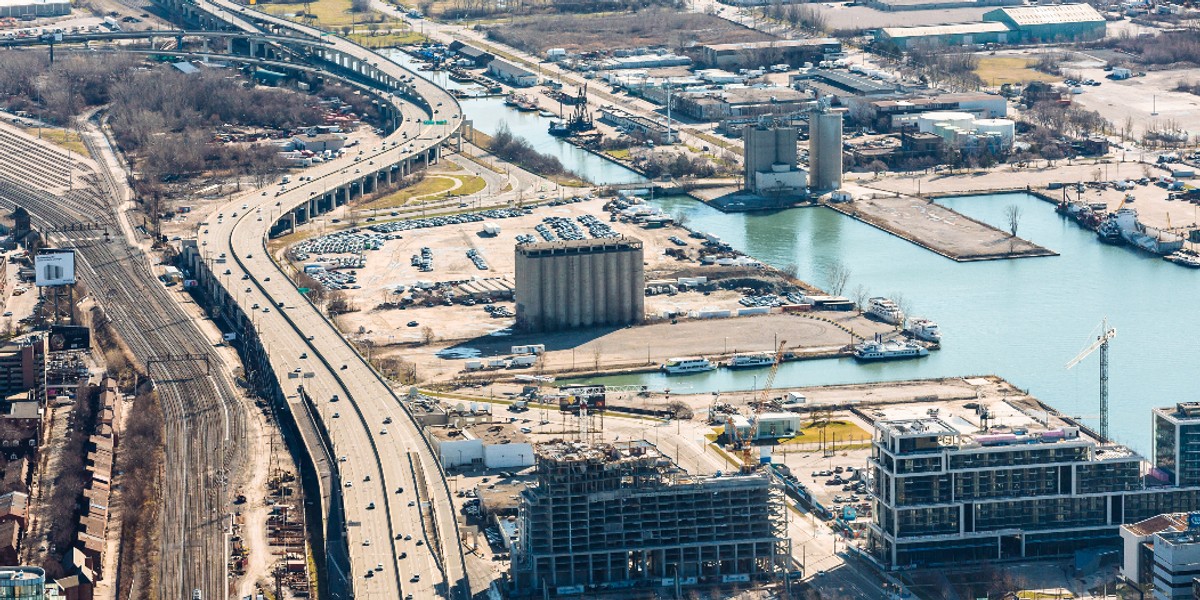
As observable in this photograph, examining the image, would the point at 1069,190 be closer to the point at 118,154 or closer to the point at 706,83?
the point at 706,83

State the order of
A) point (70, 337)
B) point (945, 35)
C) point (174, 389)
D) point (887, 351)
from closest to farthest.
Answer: point (174, 389) → point (887, 351) → point (70, 337) → point (945, 35)

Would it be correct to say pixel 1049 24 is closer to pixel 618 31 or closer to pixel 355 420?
pixel 618 31

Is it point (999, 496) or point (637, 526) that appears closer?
point (637, 526)

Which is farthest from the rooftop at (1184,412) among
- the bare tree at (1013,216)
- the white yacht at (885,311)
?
the bare tree at (1013,216)

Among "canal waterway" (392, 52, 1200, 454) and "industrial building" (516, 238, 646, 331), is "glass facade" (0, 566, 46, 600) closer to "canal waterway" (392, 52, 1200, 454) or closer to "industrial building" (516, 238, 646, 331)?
"canal waterway" (392, 52, 1200, 454)

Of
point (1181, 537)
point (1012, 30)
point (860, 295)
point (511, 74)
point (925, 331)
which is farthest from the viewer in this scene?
point (1012, 30)

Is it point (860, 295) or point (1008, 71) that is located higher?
point (860, 295)

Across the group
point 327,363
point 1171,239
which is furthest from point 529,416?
point 1171,239

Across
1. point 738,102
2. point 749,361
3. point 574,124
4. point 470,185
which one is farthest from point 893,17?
point 749,361
